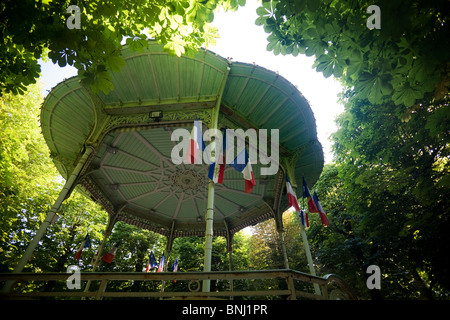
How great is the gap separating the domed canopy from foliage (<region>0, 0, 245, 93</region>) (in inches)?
200

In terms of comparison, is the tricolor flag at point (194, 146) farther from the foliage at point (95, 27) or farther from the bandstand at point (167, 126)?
the foliage at point (95, 27)

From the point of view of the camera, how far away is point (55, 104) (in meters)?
10.3

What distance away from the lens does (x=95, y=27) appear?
136 inches

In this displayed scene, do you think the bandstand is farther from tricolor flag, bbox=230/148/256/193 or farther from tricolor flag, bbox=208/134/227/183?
tricolor flag, bbox=230/148/256/193

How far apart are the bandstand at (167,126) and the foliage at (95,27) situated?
4.79 meters

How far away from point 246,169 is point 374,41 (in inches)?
234

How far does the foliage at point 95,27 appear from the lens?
3.24 meters

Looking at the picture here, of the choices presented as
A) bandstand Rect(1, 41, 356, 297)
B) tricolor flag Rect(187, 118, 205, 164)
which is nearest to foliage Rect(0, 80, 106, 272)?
bandstand Rect(1, 41, 356, 297)

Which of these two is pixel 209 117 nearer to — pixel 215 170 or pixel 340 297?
pixel 215 170

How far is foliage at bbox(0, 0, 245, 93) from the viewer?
10.6 ft

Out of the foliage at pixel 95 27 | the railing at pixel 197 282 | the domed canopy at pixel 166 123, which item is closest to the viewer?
the foliage at pixel 95 27

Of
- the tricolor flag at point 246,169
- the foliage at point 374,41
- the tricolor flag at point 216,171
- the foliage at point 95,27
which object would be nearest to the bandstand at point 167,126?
the tricolor flag at point 216,171

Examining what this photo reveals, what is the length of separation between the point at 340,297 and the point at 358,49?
4.77 meters
